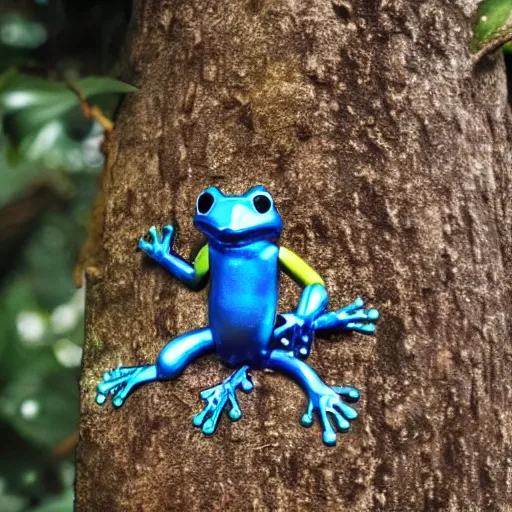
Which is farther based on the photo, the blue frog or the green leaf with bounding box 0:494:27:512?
the green leaf with bounding box 0:494:27:512

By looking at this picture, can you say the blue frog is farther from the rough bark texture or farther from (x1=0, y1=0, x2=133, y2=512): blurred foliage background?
(x1=0, y1=0, x2=133, y2=512): blurred foliage background

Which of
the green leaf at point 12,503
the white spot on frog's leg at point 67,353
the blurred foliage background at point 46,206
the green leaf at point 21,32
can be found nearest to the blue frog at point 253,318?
the blurred foliage background at point 46,206

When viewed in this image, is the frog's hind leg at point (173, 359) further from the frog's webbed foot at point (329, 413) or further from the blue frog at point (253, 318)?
the frog's webbed foot at point (329, 413)

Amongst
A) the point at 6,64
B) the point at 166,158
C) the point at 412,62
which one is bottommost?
the point at 6,64

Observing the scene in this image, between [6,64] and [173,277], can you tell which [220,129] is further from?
[6,64]

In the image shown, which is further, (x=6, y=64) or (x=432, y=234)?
(x=6, y=64)

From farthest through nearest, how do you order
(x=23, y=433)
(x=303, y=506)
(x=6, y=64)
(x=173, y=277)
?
(x=23, y=433)
(x=6, y=64)
(x=173, y=277)
(x=303, y=506)

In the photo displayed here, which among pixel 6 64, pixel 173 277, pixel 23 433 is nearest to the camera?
pixel 173 277

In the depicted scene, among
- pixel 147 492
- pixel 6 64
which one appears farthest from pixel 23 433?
pixel 147 492

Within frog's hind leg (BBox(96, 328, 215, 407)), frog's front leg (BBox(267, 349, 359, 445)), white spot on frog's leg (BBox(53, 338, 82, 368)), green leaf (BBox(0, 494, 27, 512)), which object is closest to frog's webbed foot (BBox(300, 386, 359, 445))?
frog's front leg (BBox(267, 349, 359, 445))
